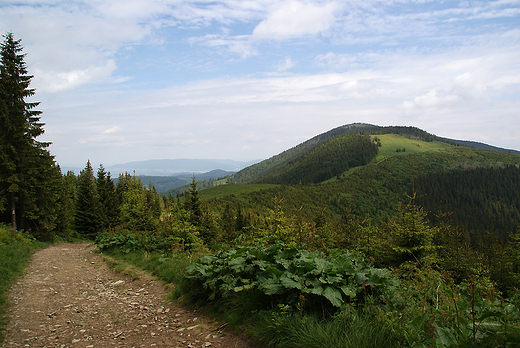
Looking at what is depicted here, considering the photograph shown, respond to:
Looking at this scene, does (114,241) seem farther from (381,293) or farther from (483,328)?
(483,328)

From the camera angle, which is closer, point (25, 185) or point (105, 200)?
point (25, 185)

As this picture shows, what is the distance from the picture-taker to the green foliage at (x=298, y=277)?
4.06 meters

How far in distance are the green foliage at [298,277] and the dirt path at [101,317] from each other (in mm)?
843

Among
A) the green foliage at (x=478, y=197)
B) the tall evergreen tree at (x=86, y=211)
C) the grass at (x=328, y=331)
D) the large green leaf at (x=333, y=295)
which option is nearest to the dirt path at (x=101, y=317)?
the grass at (x=328, y=331)

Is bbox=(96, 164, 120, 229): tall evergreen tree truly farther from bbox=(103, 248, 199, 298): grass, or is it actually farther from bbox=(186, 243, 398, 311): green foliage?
bbox=(186, 243, 398, 311): green foliage

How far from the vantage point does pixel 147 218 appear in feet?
83.7

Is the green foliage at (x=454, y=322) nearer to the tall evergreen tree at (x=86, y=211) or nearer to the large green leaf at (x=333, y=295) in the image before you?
the large green leaf at (x=333, y=295)

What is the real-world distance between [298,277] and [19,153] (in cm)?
2820

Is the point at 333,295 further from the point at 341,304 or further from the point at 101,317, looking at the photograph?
the point at 101,317

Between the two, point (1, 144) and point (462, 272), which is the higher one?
point (1, 144)

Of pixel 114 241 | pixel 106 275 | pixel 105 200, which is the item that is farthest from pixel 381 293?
pixel 105 200

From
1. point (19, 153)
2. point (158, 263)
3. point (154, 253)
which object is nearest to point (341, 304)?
point (158, 263)

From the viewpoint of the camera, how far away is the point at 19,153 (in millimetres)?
22578

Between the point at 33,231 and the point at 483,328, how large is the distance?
3328 cm
